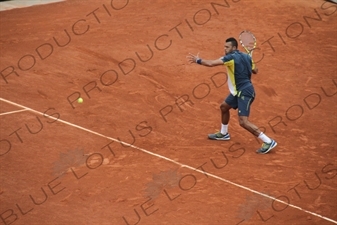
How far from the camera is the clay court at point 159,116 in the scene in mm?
12727

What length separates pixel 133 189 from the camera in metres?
13.1

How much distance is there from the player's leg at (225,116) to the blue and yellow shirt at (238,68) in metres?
0.19

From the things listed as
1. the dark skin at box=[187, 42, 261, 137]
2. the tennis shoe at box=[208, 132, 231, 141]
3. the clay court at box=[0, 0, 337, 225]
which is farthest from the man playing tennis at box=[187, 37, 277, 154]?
the tennis shoe at box=[208, 132, 231, 141]

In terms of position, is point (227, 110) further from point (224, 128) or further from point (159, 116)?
point (159, 116)

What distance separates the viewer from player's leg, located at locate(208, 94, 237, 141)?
14.9 metres

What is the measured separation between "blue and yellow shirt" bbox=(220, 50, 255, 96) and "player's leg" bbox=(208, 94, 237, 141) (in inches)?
7.4


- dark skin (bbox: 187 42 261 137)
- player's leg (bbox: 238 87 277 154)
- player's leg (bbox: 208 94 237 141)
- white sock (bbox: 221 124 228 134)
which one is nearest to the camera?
dark skin (bbox: 187 42 261 137)

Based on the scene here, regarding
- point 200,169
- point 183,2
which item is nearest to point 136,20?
point 183,2

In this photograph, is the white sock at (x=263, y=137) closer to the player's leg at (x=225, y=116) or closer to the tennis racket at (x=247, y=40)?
the player's leg at (x=225, y=116)

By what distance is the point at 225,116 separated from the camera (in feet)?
49.4

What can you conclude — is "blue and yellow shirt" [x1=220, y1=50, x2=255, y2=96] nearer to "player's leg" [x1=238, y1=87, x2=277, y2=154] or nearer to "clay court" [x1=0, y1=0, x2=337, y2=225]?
"player's leg" [x1=238, y1=87, x2=277, y2=154]

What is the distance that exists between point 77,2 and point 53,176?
10258mm

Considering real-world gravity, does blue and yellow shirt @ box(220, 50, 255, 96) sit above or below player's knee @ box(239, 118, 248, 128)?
above

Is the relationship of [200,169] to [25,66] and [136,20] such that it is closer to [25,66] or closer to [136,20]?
[25,66]
